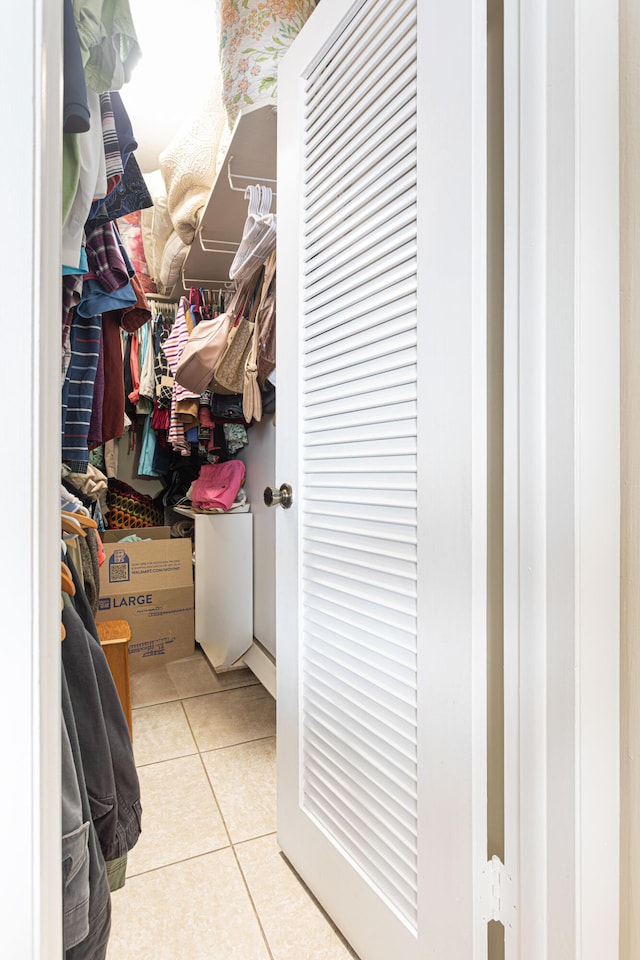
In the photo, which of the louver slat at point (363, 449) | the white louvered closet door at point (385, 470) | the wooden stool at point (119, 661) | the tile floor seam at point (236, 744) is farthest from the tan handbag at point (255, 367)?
the tile floor seam at point (236, 744)

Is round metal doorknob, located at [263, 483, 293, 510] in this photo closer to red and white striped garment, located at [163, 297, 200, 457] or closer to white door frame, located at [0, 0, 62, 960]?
white door frame, located at [0, 0, 62, 960]

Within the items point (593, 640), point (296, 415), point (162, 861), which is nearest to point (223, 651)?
point (162, 861)

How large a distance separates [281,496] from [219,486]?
1390 millimetres

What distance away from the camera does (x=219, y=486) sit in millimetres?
2609

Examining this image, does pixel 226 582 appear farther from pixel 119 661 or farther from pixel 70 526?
pixel 70 526

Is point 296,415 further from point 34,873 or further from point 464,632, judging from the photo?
point 34,873

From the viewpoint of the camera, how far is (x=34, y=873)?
1.38 ft

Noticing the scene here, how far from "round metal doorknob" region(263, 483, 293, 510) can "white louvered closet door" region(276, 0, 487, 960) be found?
23 millimetres

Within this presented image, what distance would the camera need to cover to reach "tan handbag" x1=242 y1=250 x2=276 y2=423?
1.73 meters

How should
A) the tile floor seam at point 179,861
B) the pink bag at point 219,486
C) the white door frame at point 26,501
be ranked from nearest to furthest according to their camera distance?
the white door frame at point 26,501, the tile floor seam at point 179,861, the pink bag at point 219,486

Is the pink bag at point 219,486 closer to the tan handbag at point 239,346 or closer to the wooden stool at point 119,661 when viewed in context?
the tan handbag at point 239,346

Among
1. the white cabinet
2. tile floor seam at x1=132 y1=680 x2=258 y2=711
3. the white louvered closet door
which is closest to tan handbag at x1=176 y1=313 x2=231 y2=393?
the white louvered closet door

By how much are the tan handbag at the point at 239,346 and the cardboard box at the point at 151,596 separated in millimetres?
1007

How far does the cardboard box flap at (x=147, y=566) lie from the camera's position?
250 cm
